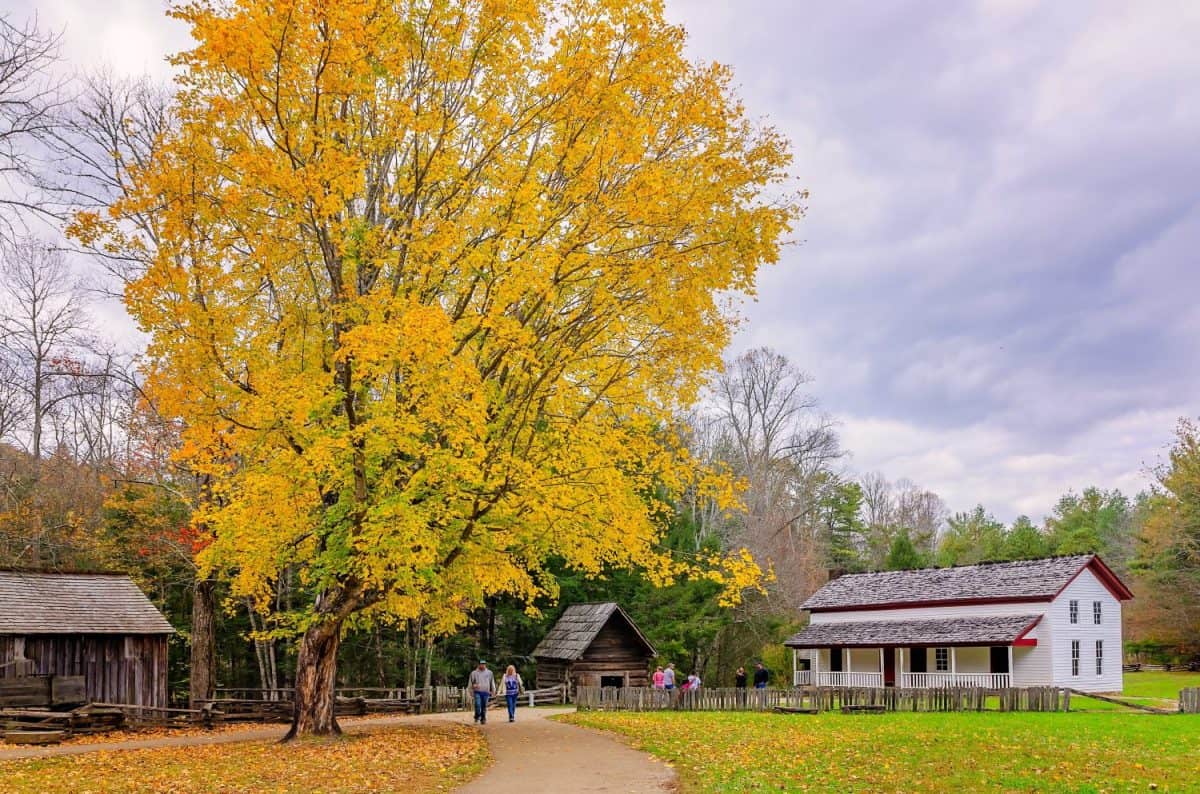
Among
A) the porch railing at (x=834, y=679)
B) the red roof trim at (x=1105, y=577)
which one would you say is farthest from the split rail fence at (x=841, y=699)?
the porch railing at (x=834, y=679)

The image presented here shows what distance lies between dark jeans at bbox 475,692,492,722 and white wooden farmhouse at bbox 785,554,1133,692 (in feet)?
64.0

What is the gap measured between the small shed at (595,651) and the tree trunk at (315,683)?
1589 cm

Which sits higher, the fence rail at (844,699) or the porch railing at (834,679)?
the fence rail at (844,699)

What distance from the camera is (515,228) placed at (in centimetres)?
1435

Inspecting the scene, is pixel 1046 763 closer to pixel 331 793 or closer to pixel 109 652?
pixel 331 793

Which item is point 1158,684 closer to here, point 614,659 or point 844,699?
point 844,699

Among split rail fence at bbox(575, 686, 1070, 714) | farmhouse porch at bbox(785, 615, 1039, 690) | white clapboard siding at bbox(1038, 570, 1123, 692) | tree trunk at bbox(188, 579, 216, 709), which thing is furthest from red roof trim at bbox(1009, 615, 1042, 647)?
tree trunk at bbox(188, 579, 216, 709)

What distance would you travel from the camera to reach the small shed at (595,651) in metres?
33.9

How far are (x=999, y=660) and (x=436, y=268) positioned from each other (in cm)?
2997

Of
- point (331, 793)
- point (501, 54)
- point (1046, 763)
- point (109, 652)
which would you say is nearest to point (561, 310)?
point (501, 54)

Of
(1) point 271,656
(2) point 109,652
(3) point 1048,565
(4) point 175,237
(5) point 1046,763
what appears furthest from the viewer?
(3) point 1048,565

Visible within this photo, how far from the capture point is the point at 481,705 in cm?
2344

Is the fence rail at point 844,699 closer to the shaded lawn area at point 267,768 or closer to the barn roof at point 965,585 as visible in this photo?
the barn roof at point 965,585

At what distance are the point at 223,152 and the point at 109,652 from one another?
13.3 metres
